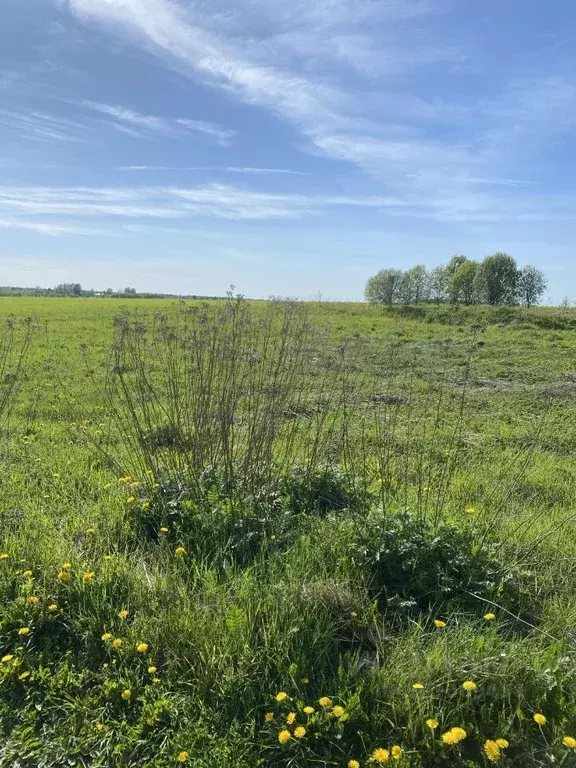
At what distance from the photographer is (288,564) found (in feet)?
11.2

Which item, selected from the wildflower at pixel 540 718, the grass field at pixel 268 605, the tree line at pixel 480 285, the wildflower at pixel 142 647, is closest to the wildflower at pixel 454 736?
the grass field at pixel 268 605

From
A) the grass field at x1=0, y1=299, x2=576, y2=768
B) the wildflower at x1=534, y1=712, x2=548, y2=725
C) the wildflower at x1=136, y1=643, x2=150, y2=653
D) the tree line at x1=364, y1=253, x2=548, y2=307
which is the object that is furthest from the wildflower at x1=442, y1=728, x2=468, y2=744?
the tree line at x1=364, y1=253, x2=548, y2=307

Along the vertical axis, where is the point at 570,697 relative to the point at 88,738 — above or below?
above

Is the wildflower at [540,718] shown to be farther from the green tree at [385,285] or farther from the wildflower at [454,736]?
the green tree at [385,285]

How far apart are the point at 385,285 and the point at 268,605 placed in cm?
4409

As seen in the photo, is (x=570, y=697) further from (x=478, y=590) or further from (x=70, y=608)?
(x=70, y=608)

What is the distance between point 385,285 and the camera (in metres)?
45.2

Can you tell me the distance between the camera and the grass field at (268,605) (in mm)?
2410

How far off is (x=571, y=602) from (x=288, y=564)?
67.9 inches

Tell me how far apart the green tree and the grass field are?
40.0 metres

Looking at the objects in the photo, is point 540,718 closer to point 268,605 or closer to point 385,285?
point 268,605

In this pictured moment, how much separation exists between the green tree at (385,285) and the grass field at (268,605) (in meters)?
40.0

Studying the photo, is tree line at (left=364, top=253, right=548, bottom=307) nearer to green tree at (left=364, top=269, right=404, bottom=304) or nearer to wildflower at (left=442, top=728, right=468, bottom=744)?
green tree at (left=364, top=269, right=404, bottom=304)

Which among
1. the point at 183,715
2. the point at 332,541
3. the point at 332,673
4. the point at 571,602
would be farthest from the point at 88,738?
the point at 571,602
